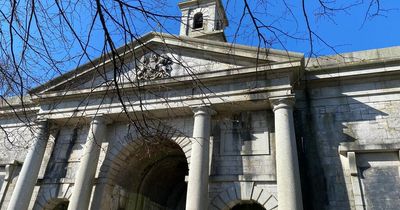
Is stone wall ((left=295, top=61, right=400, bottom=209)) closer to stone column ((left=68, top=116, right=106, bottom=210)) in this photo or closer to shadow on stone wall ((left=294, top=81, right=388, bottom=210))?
shadow on stone wall ((left=294, top=81, right=388, bottom=210))

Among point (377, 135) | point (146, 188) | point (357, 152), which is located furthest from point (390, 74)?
point (146, 188)

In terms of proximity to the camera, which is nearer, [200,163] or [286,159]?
[286,159]

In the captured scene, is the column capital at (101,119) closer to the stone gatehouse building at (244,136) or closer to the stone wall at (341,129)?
the stone gatehouse building at (244,136)

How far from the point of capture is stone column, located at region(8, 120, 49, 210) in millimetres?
11617

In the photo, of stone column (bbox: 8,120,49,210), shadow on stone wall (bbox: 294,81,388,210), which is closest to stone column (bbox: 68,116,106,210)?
stone column (bbox: 8,120,49,210)

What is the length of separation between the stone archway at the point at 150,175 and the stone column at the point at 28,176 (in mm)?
2895

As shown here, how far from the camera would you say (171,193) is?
17062 mm

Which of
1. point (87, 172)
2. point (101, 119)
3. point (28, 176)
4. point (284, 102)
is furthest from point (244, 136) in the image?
point (28, 176)

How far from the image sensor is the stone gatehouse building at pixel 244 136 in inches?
387

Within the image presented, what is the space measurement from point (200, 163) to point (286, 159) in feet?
8.56

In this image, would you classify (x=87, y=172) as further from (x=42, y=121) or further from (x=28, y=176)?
(x=42, y=121)

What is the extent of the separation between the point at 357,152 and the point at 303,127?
187 centimetres

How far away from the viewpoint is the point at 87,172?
11.4 meters

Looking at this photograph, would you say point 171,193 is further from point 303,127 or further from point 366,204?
point 366,204
